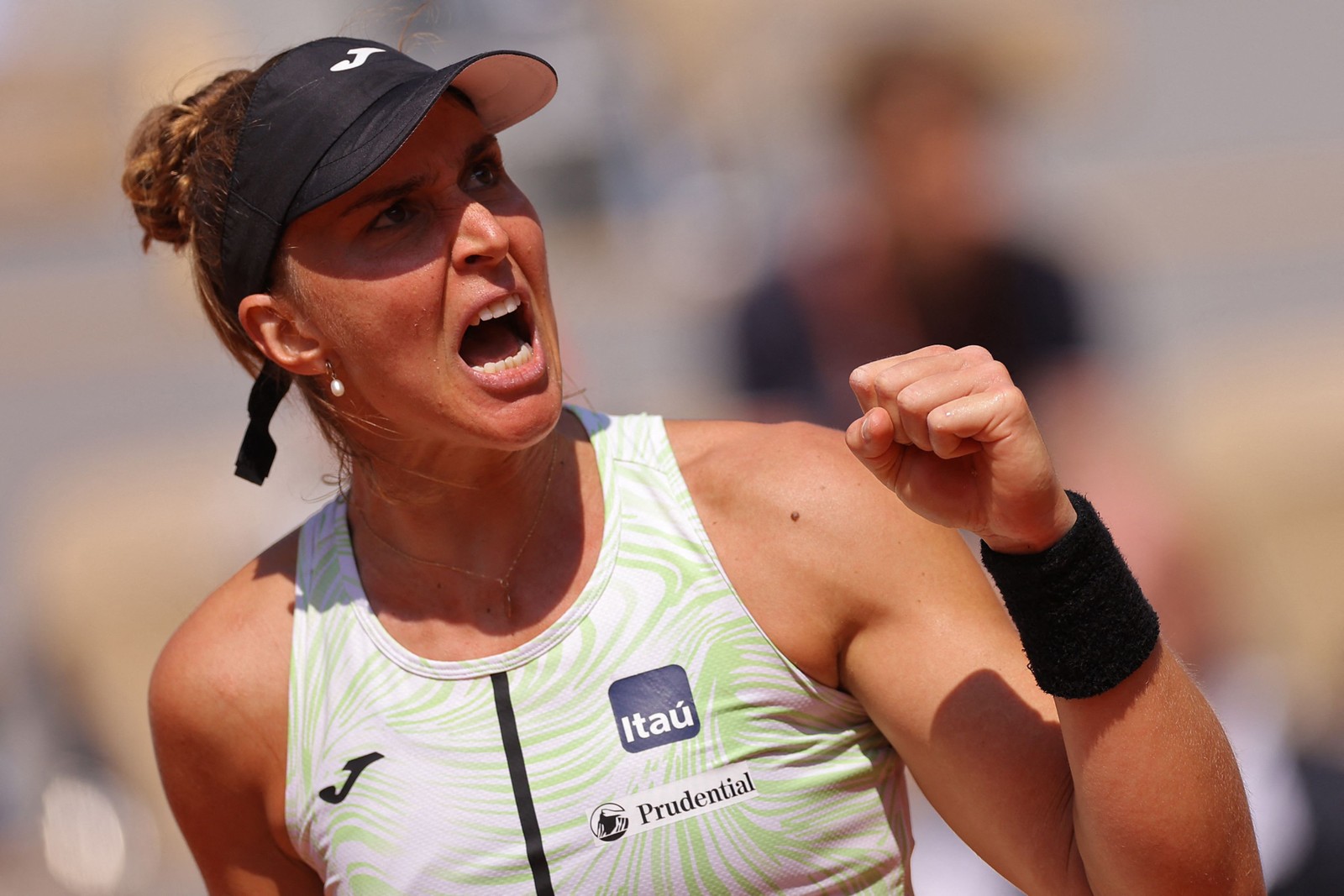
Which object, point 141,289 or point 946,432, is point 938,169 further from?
point 141,289

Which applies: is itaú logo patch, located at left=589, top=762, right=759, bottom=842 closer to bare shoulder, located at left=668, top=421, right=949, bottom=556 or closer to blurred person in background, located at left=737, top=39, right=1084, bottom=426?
bare shoulder, located at left=668, top=421, right=949, bottom=556

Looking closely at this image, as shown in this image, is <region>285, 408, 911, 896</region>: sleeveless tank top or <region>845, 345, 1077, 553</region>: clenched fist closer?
<region>845, 345, 1077, 553</region>: clenched fist

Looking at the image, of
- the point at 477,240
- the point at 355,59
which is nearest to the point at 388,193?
the point at 477,240

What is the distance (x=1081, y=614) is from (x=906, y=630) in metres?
0.36

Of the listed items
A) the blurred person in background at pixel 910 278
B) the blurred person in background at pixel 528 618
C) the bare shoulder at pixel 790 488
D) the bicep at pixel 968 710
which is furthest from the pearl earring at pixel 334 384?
the blurred person in background at pixel 910 278

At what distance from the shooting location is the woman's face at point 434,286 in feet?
7.17

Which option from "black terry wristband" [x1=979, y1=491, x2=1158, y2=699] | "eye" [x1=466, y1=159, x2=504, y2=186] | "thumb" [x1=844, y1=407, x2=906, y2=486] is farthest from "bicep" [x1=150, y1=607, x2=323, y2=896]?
"black terry wristband" [x1=979, y1=491, x2=1158, y2=699]

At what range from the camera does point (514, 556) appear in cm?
235

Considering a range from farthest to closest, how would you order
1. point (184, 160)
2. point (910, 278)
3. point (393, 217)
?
point (910, 278) < point (184, 160) < point (393, 217)

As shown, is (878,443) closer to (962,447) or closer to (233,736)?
(962,447)

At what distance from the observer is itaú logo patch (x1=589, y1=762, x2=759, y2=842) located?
2062mm

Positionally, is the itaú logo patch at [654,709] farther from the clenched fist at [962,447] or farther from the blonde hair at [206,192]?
the blonde hair at [206,192]

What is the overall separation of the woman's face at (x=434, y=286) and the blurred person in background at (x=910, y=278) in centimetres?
210

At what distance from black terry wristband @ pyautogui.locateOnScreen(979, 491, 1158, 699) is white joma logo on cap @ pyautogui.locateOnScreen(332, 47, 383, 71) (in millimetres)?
1308
